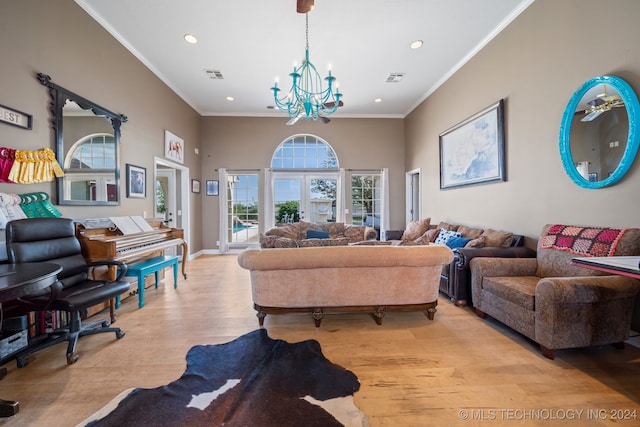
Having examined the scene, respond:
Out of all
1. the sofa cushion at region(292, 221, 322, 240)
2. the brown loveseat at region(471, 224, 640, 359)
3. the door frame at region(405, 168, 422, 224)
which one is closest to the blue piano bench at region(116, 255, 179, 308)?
the sofa cushion at region(292, 221, 322, 240)

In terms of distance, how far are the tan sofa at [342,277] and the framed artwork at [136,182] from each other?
8.27ft

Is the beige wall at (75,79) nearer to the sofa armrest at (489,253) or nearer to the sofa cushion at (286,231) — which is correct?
the sofa cushion at (286,231)

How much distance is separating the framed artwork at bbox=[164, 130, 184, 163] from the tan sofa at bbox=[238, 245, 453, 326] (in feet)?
11.4

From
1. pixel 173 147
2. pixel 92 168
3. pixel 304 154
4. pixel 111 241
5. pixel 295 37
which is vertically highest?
pixel 295 37

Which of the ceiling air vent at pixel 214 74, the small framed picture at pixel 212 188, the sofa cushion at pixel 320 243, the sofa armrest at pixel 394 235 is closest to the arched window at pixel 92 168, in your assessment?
the ceiling air vent at pixel 214 74

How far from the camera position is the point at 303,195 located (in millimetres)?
6340

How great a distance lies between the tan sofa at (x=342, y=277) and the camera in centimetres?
224

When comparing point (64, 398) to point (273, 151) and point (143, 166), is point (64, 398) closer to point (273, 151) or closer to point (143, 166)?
point (143, 166)

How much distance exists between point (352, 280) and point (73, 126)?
3.49 m

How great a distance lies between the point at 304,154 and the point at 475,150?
384 cm

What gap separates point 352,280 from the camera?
234cm

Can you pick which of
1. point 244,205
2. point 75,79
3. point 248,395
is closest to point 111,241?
point 75,79

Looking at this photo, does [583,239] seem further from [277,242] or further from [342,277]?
[277,242]

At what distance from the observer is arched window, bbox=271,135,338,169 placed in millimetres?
6285
